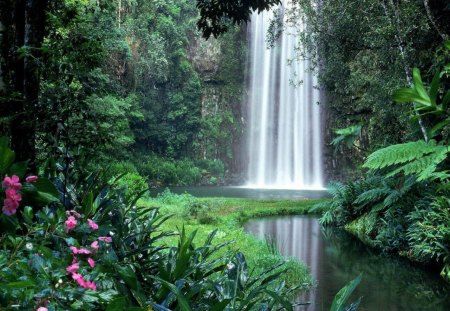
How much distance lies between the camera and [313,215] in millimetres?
13953

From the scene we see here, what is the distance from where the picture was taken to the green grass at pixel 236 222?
241 inches

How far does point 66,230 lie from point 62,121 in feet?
2.31

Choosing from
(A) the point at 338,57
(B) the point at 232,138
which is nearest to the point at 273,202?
(A) the point at 338,57

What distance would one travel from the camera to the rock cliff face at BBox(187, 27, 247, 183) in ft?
99.5

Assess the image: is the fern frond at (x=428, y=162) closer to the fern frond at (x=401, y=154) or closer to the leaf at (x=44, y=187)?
the fern frond at (x=401, y=154)

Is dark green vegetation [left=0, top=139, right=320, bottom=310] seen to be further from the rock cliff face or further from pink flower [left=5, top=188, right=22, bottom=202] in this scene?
the rock cliff face

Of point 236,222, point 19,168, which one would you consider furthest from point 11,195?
point 236,222

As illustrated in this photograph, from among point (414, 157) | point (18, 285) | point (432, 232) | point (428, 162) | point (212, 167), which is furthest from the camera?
point (212, 167)

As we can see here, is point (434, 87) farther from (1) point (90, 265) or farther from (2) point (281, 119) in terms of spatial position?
(2) point (281, 119)

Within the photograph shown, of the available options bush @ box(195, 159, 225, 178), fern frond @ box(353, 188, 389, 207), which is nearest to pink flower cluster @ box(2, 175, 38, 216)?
fern frond @ box(353, 188, 389, 207)

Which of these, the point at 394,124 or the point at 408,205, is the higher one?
the point at 394,124

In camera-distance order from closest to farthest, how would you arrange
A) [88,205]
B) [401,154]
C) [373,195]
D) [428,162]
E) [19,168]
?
[19,168]
[88,205]
[428,162]
[401,154]
[373,195]

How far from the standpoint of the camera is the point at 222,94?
30875 millimetres

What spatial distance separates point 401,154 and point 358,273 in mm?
2060
